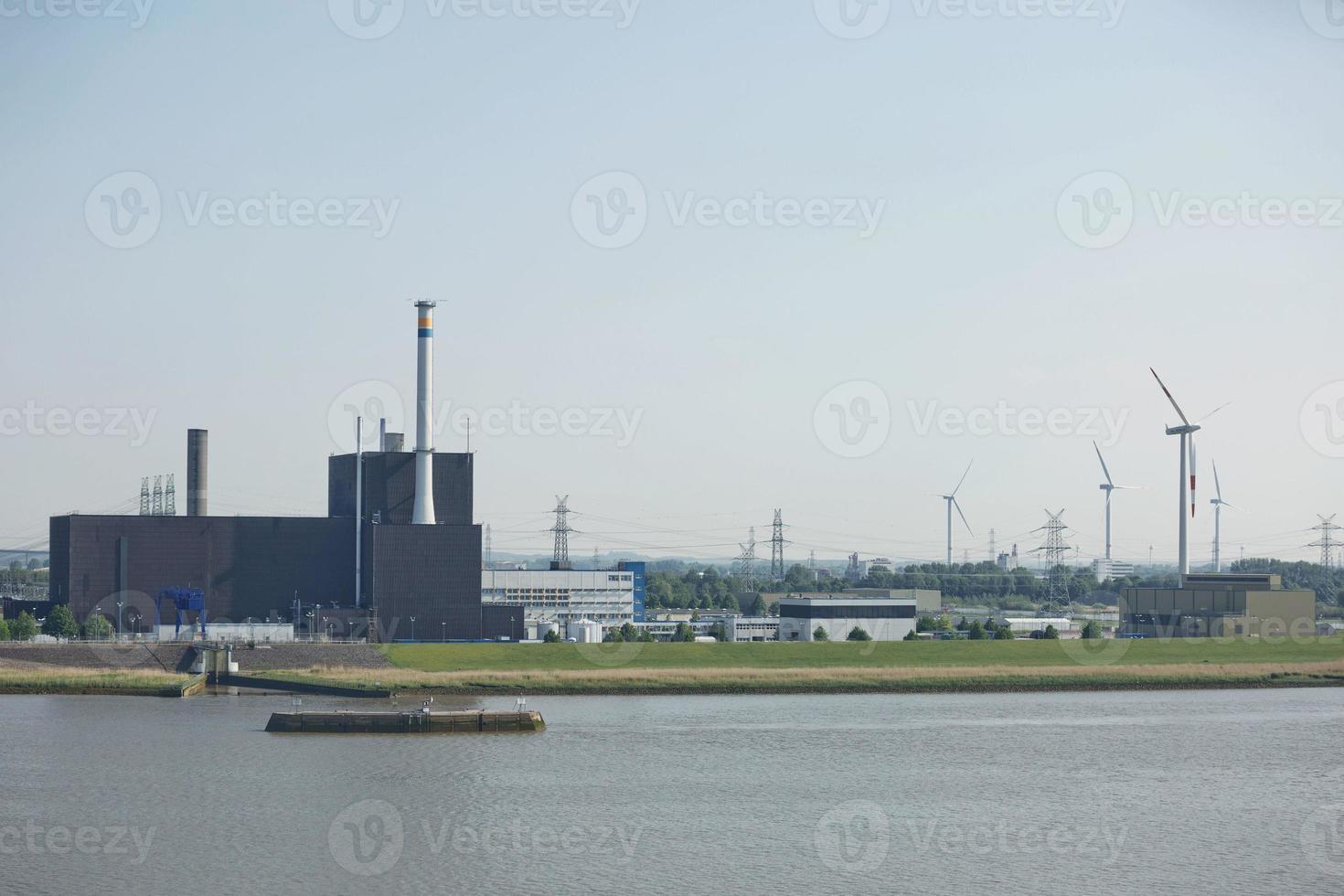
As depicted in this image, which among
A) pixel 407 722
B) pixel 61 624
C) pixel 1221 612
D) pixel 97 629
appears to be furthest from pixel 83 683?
pixel 1221 612

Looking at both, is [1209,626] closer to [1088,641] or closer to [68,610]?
[1088,641]

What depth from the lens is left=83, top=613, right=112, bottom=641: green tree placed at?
252ft

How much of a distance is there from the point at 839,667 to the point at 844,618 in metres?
27.8

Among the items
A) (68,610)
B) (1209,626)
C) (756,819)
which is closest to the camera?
(756,819)

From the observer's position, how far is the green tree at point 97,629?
76812mm

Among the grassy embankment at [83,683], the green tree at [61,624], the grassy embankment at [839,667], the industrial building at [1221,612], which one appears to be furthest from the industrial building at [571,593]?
the grassy embankment at [83,683]

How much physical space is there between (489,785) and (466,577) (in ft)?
149

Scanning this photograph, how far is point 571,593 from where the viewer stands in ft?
352

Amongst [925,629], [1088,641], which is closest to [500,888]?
[1088,641]

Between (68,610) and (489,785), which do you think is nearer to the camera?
(489,785)

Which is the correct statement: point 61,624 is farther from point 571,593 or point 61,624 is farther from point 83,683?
point 571,593

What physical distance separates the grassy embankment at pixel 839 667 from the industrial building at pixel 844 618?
18432mm

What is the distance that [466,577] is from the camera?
8450 cm

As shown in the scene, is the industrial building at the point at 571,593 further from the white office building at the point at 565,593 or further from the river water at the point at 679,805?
the river water at the point at 679,805
